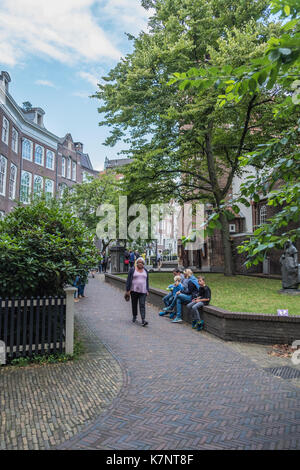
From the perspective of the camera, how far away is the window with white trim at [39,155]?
38.3 meters

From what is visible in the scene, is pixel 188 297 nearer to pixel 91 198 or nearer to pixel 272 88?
pixel 272 88

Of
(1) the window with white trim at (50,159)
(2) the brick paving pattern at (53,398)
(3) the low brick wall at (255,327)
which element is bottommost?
(2) the brick paving pattern at (53,398)

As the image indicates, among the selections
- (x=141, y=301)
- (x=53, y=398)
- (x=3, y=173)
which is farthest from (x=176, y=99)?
(x=3, y=173)

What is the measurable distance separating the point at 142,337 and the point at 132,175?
10987 mm

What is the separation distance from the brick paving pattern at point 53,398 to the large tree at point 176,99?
12603mm

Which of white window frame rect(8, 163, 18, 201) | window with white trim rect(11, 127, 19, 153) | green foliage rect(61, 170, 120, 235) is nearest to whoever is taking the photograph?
white window frame rect(8, 163, 18, 201)

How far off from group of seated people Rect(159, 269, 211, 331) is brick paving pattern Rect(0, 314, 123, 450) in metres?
3.29

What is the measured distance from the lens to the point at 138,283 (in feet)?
31.7

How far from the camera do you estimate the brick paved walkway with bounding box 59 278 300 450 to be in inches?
139

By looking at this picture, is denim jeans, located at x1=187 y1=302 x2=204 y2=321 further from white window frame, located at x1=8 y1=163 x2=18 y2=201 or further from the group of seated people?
white window frame, located at x1=8 y1=163 x2=18 y2=201

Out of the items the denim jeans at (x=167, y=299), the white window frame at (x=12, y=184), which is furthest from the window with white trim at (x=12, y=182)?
the denim jeans at (x=167, y=299)

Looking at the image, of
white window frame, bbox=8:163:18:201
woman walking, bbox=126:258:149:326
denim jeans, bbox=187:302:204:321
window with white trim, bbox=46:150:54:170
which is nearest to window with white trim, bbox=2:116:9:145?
white window frame, bbox=8:163:18:201

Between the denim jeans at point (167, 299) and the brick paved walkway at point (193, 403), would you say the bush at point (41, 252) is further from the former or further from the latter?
the denim jeans at point (167, 299)

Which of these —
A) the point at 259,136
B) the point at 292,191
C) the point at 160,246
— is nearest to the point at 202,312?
the point at 292,191
